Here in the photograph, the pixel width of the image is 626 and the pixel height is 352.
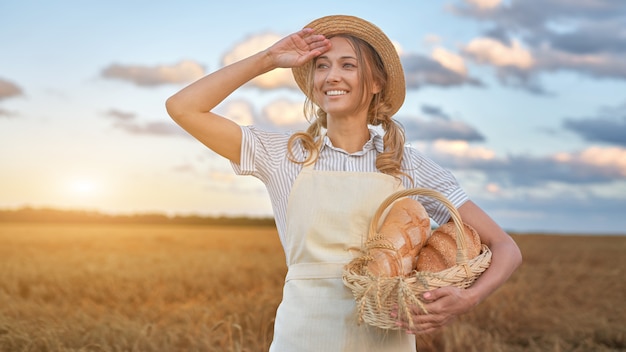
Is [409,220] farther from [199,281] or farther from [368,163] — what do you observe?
[199,281]

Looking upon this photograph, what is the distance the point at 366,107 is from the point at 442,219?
0.57 metres

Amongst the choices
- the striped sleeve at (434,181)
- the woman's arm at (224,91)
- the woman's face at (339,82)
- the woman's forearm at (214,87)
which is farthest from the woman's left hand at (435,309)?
the woman's forearm at (214,87)

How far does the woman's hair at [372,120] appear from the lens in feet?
8.87

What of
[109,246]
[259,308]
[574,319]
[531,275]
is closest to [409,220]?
[259,308]

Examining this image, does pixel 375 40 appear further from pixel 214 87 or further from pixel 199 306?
pixel 199 306

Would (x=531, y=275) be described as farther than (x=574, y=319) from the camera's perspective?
Yes

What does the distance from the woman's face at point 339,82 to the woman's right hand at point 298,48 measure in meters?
0.05

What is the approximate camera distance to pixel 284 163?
267cm

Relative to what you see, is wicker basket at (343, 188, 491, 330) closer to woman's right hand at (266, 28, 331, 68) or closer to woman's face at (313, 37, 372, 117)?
woman's face at (313, 37, 372, 117)

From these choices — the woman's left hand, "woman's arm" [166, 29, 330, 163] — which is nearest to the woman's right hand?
"woman's arm" [166, 29, 330, 163]

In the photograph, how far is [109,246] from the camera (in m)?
13.5

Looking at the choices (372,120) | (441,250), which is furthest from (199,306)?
(441,250)

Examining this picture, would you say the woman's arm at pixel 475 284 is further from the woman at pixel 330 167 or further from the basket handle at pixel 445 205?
the basket handle at pixel 445 205

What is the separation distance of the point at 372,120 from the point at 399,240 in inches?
30.1
